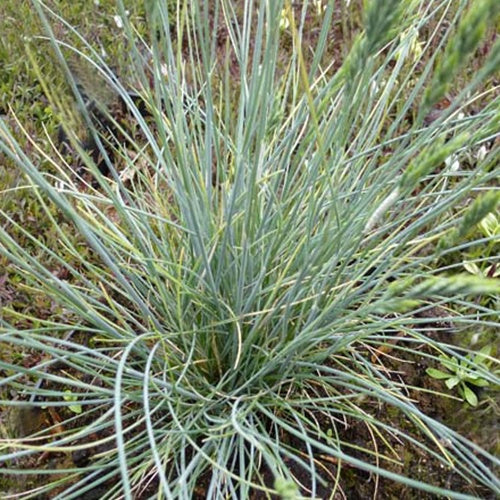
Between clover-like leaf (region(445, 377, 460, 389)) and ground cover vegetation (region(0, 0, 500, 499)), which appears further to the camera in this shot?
clover-like leaf (region(445, 377, 460, 389))

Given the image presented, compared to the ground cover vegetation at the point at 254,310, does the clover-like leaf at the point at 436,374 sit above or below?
below

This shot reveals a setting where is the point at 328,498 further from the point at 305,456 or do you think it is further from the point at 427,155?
the point at 427,155

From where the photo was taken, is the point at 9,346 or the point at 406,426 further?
the point at 9,346

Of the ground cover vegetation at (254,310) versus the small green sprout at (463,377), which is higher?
the ground cover vegetation at (254,310)

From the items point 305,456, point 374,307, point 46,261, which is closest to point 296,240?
point 305,456

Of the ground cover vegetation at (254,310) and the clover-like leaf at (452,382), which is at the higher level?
the ground cover vegetation at (254,310)

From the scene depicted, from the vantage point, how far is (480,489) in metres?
1.24

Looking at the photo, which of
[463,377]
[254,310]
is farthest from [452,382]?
[254,310]

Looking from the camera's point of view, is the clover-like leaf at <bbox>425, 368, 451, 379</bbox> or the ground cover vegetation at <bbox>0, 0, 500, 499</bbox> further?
the clover-like leaf at <bbox>425, 368, 451, 379</bbox>

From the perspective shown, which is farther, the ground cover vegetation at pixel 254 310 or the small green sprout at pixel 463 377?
the small green sprout at pixel 463 377

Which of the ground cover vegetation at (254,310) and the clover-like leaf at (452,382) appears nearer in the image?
the ground cover vegetation at (254,310)

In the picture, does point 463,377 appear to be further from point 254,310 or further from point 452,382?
point 254,310

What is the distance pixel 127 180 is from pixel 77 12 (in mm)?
835

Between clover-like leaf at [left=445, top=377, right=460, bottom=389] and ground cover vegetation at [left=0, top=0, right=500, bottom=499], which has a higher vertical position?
ground cover vegetation at [left=0, top=0, right=500, bottom=499]
